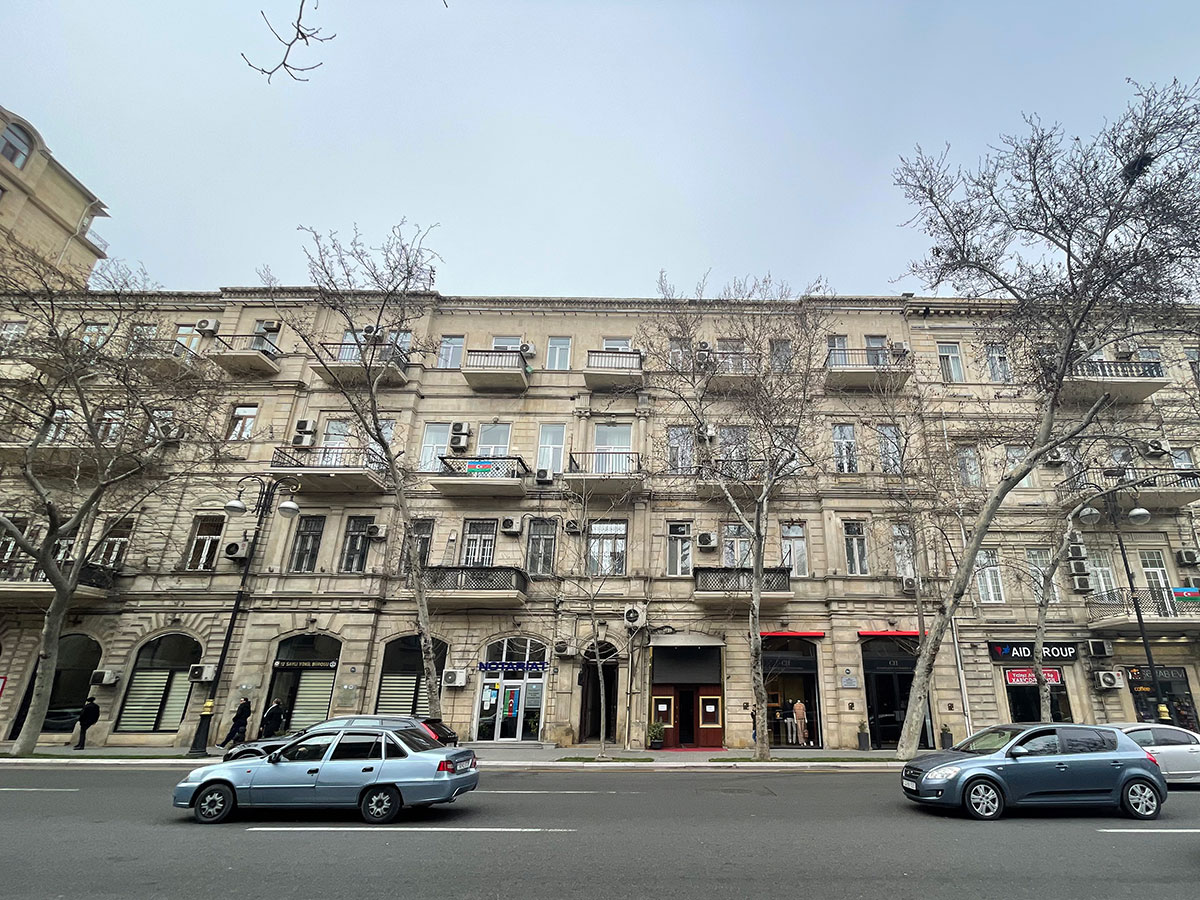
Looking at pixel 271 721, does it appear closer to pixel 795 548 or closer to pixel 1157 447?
pixel 795 548

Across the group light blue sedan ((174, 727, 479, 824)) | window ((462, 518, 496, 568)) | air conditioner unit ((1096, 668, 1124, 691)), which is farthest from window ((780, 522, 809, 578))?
light blue sedan ((174, 727, 479, 824))

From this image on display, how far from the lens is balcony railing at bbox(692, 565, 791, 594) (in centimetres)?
2072

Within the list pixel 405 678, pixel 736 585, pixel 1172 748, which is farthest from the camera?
pixel 405 678

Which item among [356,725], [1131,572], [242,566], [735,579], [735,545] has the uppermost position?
[735,545]

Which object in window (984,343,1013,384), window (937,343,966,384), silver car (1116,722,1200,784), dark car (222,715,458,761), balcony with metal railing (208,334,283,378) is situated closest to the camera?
dark car (222,715,458,761)

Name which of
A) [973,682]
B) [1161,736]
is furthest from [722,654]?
[1161,736]

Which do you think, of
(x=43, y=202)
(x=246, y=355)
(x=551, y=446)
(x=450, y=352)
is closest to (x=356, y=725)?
(x=551, y=446)

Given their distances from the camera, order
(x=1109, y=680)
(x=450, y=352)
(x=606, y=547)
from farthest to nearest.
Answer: (x=450, y=352) < (x=606, y=547) < (x=1109, y=680)

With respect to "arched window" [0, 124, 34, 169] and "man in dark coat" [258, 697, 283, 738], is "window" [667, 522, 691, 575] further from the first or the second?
"arched window" [0, 124, 34, 169]

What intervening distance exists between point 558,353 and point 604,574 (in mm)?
9719

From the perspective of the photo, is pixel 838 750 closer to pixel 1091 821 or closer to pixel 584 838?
pixel 1091 821

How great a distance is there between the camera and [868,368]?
23.6 meters

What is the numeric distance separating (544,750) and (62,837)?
13.2m

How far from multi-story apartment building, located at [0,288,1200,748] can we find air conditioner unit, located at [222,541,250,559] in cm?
8
